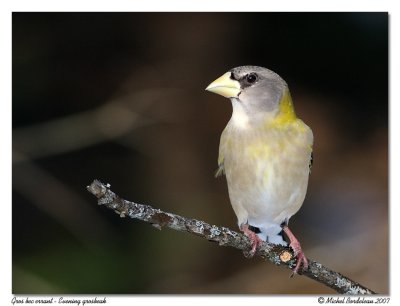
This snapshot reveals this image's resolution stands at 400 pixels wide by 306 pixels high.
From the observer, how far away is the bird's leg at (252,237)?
3.29 metres

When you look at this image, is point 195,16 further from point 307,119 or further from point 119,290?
point 119,290

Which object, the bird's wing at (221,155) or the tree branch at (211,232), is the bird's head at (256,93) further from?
the tree branch at (211,232)

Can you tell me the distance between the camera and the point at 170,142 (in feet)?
16.1

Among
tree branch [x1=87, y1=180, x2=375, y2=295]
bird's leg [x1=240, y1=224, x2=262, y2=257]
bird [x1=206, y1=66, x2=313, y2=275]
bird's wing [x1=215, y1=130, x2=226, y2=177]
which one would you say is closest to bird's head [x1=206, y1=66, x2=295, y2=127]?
bird [x1=206, y1=66, x2=313, y2=275]

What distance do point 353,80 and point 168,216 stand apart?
2.01 m

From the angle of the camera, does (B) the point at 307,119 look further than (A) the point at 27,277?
Yes

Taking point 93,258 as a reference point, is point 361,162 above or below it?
above

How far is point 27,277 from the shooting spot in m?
4.07

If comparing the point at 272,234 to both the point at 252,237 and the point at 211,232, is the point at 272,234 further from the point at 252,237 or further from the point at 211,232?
the point at 211,232

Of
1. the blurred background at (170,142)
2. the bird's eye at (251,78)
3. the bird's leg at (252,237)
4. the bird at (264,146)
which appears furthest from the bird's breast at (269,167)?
the blurred background at (170,142)

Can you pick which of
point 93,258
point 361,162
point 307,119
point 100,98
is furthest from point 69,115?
point 361,162
